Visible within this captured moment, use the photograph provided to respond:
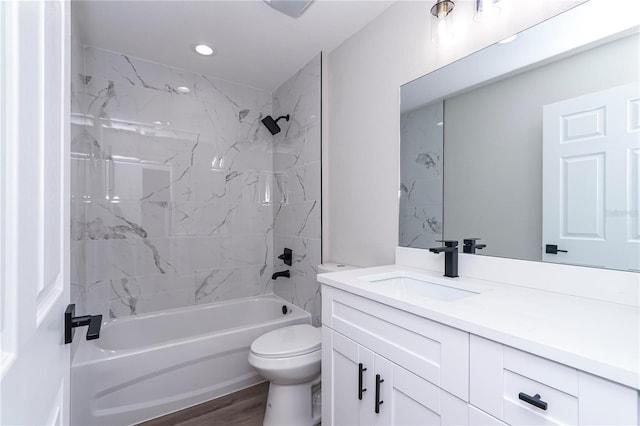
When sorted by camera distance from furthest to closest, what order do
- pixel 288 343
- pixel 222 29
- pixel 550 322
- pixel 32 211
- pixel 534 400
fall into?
pixel 222 29, pixel 288 343, pixel 550 322, pixel 534 400, pixel 32 211

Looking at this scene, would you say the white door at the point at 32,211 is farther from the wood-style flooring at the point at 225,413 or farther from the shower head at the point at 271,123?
the shower head at the point at 271,123

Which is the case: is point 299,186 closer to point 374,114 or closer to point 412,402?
point 374,114

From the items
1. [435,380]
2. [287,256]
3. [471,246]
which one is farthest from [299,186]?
[435,380]

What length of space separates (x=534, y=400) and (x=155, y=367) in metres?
1.94

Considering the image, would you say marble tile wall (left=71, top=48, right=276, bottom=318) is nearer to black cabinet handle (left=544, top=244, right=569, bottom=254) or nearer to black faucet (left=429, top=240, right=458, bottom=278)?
black faucet (left=429, top=240, right=458, bottom=278)

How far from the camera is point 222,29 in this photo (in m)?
1.98

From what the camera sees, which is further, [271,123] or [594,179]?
[271,123]

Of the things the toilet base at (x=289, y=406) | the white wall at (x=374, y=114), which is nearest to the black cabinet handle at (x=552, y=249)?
the white wall at (x=374, y=114)

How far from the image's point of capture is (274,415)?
5.47 feet

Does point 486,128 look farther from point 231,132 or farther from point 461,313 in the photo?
point 231,132

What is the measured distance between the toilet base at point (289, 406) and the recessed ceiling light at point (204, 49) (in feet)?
7.61

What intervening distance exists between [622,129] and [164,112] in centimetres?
276

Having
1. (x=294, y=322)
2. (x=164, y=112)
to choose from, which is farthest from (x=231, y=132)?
(x=294, y=322)

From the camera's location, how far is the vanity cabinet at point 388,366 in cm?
83
